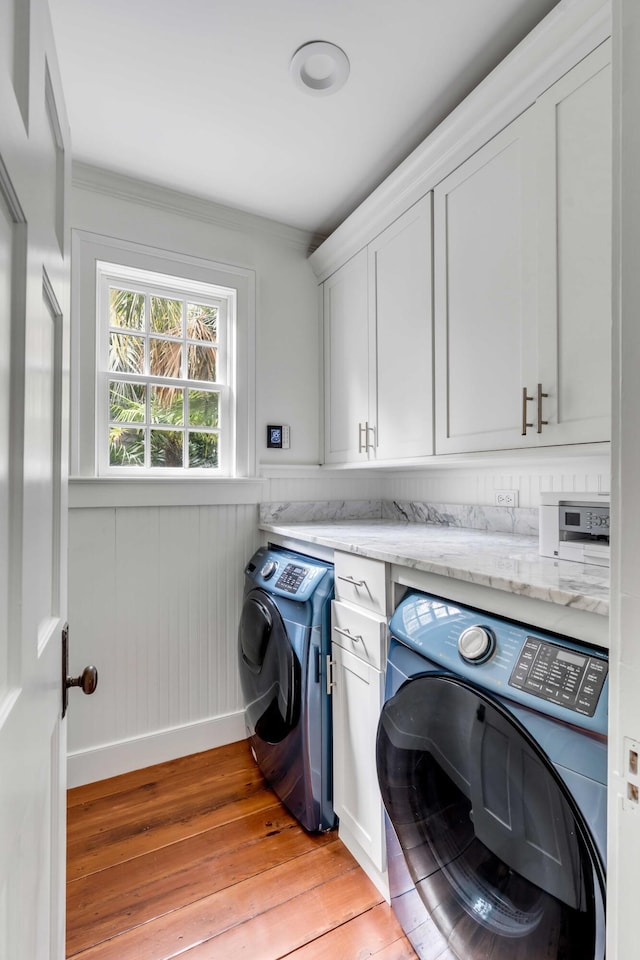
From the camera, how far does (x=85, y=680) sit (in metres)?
0.83

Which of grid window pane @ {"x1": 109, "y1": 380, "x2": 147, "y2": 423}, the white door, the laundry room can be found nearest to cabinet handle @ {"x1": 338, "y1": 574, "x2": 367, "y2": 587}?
the laundry room

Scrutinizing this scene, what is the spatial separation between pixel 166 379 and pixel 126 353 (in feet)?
0.68

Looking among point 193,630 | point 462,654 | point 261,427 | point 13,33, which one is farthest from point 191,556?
point 13,33

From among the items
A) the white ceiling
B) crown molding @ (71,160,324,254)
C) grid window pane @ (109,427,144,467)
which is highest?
the white ceiling

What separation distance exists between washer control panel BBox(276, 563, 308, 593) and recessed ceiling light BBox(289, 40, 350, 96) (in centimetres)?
164

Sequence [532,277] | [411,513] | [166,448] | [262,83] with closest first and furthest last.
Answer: [532,277] < [262,83] < [166,448] < [411,513]

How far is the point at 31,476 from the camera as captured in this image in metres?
0.60

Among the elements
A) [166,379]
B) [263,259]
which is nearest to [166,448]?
[166,379]

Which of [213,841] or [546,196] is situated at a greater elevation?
[546,196]

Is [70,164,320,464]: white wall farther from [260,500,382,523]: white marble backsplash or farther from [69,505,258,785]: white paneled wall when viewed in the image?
[69,505,258,785]: white paneled wall

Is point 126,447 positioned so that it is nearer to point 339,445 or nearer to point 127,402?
point 127,402

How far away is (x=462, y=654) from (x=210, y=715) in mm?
1649

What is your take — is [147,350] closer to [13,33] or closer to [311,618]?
[311,618]

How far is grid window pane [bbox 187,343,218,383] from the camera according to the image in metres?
2.27
